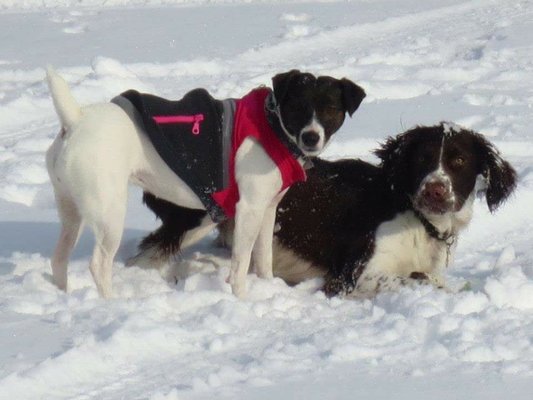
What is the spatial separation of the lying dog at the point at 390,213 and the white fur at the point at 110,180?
0.37m

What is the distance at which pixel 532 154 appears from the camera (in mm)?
7891

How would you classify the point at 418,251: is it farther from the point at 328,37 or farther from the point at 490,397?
the point at 328,37

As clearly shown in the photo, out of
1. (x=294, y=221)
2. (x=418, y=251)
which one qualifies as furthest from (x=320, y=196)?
(x=418, y=251)

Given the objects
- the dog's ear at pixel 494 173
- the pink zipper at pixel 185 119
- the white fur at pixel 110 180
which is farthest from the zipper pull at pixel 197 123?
the dog's ear at pixel 494 173

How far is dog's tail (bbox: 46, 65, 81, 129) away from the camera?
4.99m

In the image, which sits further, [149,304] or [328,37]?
[328,37]

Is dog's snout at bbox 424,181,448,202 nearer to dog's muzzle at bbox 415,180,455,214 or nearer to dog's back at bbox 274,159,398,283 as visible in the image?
dog's muzzle at bbox 415,180,455,214

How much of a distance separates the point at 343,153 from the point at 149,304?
3325 millimetres

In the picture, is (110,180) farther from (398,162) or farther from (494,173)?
(494,173)

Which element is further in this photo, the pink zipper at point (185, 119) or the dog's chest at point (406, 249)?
the dog's chest at point (406, 249)

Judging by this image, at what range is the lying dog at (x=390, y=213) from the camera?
561 centimetres

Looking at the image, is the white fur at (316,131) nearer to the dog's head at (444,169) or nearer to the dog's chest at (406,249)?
the dog's head at (444,169)

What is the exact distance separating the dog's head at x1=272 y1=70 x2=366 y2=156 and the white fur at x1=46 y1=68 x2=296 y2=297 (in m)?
0.20

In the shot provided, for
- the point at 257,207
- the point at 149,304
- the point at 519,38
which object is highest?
the point at 519,38
